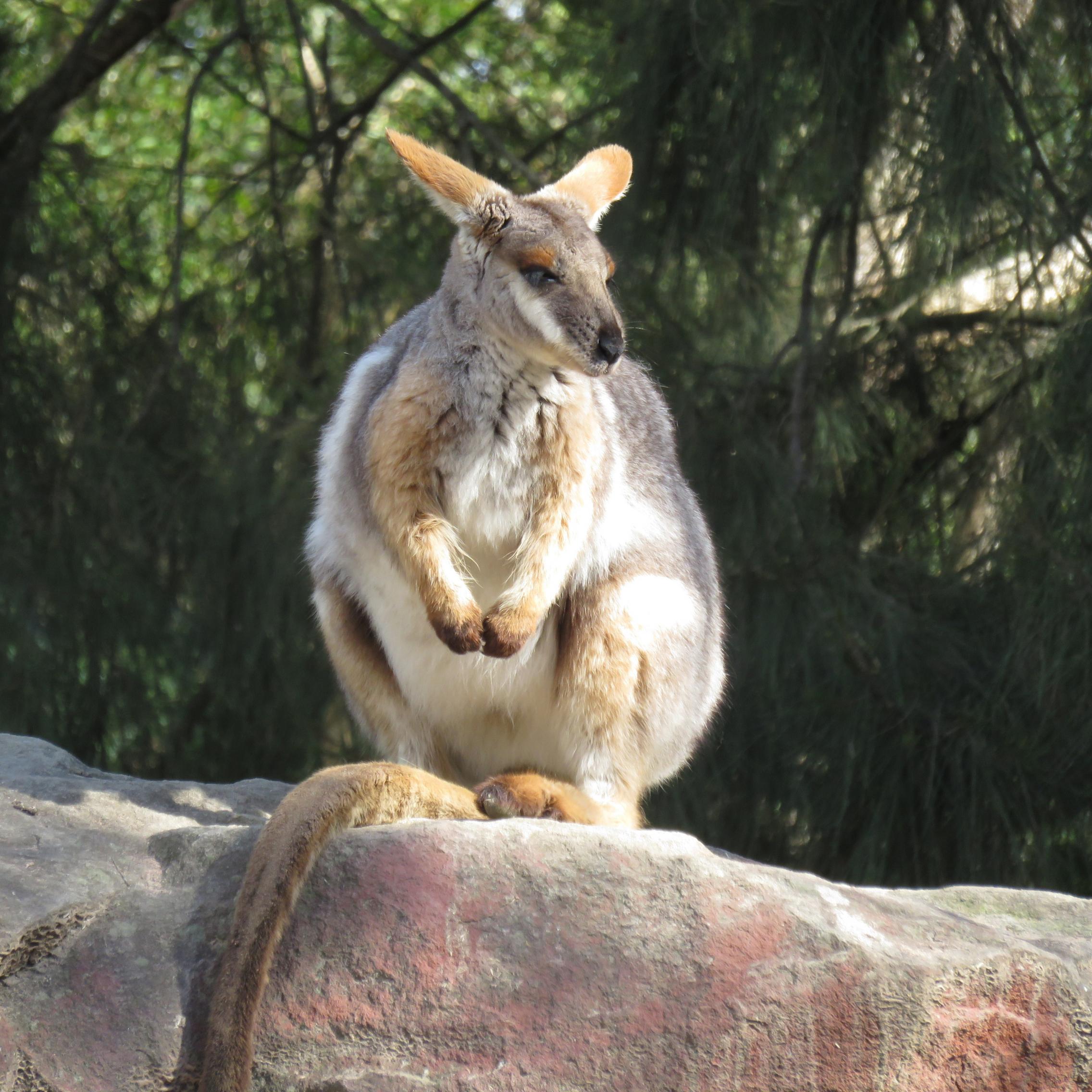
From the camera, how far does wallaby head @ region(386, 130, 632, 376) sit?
294 centimetres

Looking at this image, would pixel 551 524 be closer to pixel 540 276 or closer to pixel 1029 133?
pixel 540 276

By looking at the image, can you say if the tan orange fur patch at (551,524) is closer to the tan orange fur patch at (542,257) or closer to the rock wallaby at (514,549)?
the rock wallaby at (514,549)

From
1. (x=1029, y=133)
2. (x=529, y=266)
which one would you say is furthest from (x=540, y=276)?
(x=1029, y=133)

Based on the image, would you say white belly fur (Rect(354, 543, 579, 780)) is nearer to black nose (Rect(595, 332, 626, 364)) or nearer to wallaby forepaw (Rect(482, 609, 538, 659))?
wallaby forepaw (Rect(482, 609, 538, 659))

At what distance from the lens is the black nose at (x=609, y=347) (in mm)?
2924

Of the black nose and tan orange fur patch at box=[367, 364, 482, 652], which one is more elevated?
the black nose

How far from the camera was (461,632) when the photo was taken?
295 centimetres

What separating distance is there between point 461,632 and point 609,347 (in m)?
0.66

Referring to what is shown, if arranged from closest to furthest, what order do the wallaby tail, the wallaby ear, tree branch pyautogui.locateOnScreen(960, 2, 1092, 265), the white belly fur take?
the wallaby tail, the white belly fur, the wallaby ear, tree branch pyautogui.locateOnScreen(960, 2, 1092, 265)

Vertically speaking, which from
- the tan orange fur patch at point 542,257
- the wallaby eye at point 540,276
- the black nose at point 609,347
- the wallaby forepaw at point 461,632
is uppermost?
the tan orange fur patch at point 542,257

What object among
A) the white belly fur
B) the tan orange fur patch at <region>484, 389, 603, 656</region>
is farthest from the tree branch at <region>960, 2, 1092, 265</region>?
the white belly fur

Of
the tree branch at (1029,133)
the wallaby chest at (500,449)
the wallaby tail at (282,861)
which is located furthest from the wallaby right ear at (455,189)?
the tree branch at (1029,133)

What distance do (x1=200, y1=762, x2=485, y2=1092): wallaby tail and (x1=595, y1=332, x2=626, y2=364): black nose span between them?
919mm

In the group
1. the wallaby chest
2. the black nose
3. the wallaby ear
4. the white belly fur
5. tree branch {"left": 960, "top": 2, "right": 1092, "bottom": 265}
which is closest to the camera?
the black nose
